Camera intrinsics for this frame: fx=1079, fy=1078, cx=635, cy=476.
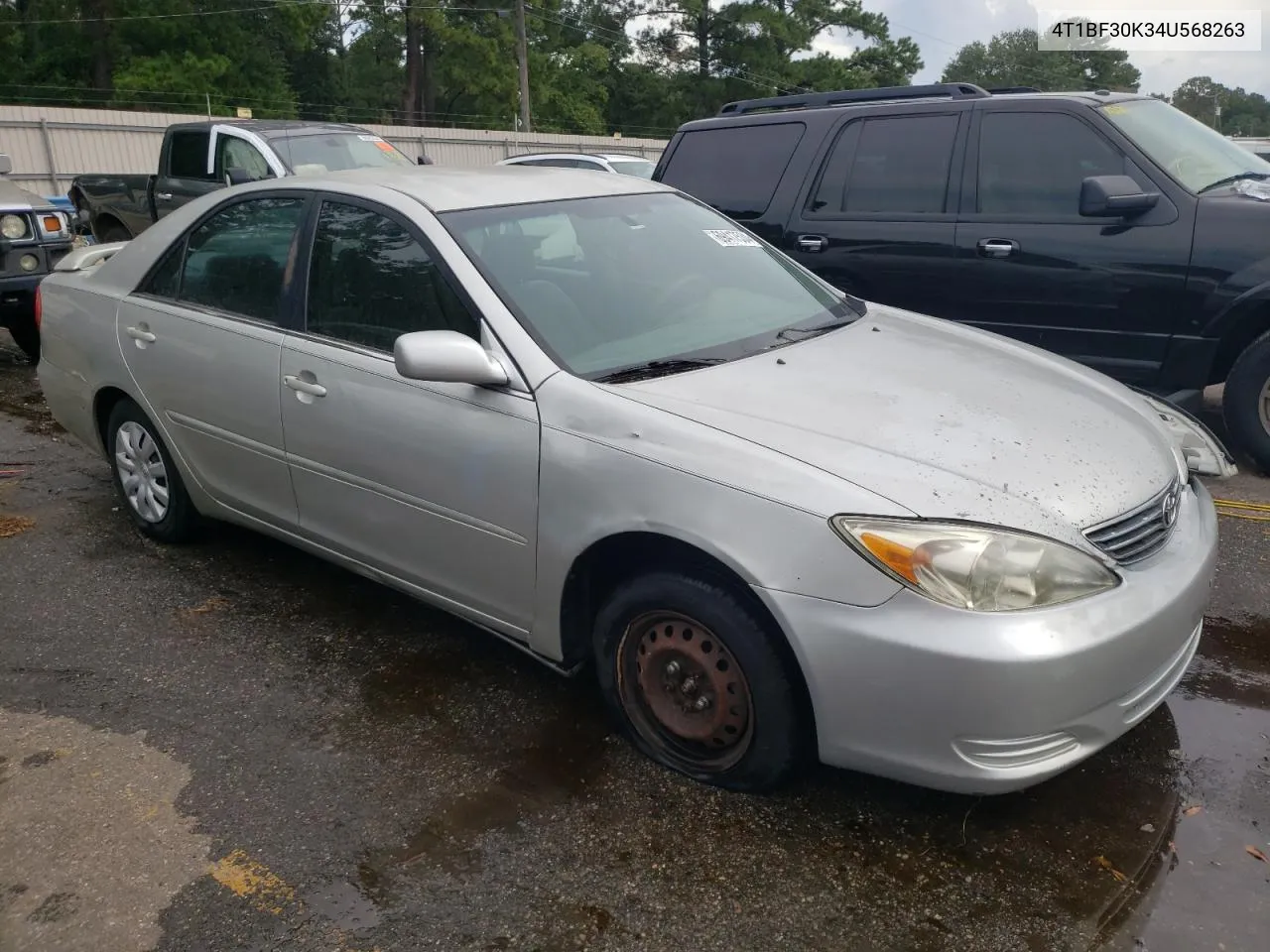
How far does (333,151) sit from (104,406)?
5.97 meters

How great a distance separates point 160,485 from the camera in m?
4.62

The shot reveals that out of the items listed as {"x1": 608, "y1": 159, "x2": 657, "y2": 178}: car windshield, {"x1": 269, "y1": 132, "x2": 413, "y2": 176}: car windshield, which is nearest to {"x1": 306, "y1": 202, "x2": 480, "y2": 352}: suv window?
{"x1": 269, "y1": 132, "x2": 413, "y2": 176}: car windshield

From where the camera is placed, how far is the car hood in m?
2.54

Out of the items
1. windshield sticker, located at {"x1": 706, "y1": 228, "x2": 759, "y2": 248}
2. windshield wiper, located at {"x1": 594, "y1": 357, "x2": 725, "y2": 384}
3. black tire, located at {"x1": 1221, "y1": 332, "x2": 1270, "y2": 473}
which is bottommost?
black tire, located at {"x1": 1221, "y1": 332, "x2": 1270, "y2": 473}

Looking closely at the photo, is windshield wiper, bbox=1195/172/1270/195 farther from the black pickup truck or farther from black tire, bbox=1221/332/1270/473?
the black pickup truck

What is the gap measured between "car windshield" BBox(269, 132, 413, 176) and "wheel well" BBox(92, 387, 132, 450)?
17.1ft

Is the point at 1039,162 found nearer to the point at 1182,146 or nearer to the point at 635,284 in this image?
the point at 1182,146

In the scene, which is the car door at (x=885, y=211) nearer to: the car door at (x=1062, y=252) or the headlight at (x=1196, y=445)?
the car door at (x=1062, y=252)

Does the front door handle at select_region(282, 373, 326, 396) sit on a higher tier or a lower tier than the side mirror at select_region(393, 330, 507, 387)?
lower

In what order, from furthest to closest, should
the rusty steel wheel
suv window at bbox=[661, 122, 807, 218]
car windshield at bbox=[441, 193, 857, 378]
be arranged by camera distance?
1. suv window at bbox=[661, 122, 807, 218]
2. car windshield at bbox=[441, 193, 857, 378]
3. the rusty steel wheel

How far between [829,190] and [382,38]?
4943cm

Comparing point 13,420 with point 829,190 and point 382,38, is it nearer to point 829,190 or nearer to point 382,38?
point 829,190

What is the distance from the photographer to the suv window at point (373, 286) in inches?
131

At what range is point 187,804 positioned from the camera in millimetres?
2922
